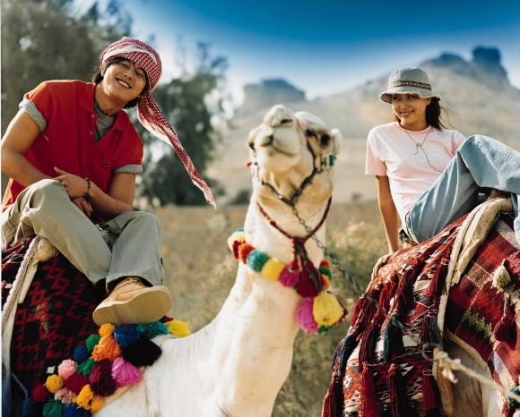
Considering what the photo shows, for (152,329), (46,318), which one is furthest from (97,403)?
(46,318)

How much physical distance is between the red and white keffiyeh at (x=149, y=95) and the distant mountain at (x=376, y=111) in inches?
1668

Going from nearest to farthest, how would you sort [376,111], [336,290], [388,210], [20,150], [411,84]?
[20,150] → [411,84] → [388,210] → [336,290] → [376,111]

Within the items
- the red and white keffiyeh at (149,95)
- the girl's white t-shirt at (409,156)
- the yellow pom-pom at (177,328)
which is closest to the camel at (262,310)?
the yellow pom-pom at (177,328)

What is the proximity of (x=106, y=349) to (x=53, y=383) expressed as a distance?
0.89ft

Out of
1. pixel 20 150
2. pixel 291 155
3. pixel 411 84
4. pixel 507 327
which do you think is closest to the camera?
pixel 291 155

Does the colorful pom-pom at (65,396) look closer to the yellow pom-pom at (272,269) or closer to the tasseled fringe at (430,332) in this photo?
the yellow pom-pom at (272,269)

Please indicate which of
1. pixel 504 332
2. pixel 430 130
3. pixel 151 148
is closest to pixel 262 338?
pixel 504 332

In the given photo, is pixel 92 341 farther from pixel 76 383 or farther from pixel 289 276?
pixel 289 276

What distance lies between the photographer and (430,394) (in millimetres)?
4395

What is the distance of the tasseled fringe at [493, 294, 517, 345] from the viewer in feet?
13.5

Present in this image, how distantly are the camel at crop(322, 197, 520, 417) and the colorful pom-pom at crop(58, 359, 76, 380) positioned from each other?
1273mm

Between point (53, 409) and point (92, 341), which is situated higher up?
point (92, 341)

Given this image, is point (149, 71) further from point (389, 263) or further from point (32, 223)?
point (389, 263)

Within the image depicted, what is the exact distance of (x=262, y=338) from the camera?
3.62m
